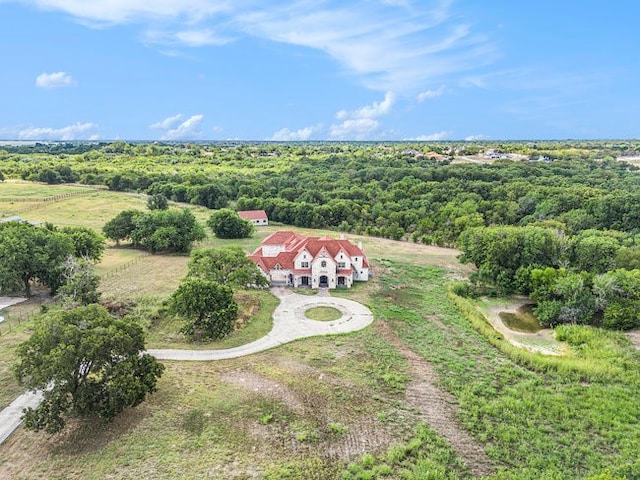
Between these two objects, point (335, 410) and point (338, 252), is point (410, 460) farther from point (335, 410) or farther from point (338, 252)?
point (338, 252)

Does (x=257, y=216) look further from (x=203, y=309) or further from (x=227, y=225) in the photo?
(x=203, y=309)

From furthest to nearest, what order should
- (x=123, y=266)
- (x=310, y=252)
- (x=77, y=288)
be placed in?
(x=123, y=266) → (x=310, y=252) → (x=77, y=288)

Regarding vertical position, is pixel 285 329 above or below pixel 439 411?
above

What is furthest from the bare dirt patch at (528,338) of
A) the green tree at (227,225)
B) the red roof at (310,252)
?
the green tree at (227,225)

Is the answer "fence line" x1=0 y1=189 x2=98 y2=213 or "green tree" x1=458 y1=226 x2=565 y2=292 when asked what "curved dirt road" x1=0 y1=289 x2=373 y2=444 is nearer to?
"green tree" x1=458 y1=226 x2=565 y2=292

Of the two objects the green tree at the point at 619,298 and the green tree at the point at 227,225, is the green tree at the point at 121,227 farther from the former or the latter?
the green tree at the point at 619,298

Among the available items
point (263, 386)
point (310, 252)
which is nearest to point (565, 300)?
point (310, 252)
